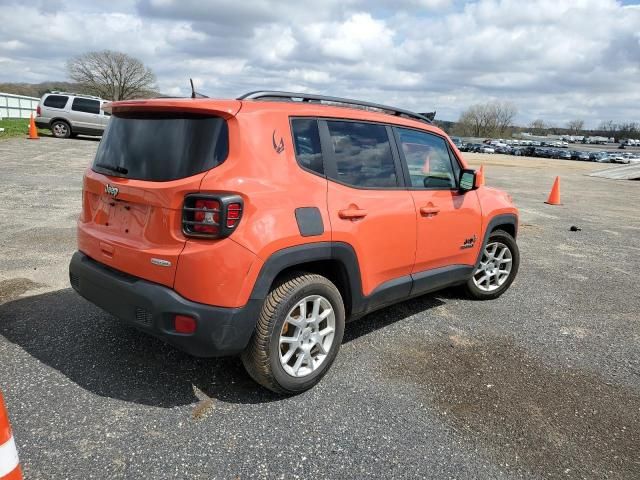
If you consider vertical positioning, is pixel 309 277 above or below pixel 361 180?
below

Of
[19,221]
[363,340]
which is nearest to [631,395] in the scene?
[363,340]

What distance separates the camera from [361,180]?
11.0 ft

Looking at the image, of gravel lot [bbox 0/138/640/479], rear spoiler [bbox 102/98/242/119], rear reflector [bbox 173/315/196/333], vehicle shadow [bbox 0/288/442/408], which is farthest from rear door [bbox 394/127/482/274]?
rear reflector [bbox 173/315/196/333]

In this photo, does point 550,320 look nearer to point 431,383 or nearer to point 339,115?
point 431,383

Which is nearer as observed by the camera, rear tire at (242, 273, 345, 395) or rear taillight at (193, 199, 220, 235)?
rear taillight at (193, 199, 220, 235)

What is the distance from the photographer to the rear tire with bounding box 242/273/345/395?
2828mm

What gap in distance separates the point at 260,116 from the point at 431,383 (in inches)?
83.5

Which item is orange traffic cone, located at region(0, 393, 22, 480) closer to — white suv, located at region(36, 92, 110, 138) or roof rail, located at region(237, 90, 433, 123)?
roof rail, located at region(237, 90, 433, 123)

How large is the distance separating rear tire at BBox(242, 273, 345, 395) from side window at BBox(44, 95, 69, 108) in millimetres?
20608

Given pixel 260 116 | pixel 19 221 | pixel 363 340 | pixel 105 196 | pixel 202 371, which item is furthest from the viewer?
pixel 19 221

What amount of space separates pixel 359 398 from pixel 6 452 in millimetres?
1943

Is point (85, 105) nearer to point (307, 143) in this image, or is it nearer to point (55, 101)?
point (55, 101)

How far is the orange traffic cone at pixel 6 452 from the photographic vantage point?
5.81ft

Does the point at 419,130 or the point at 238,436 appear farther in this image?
the point at 419,130
